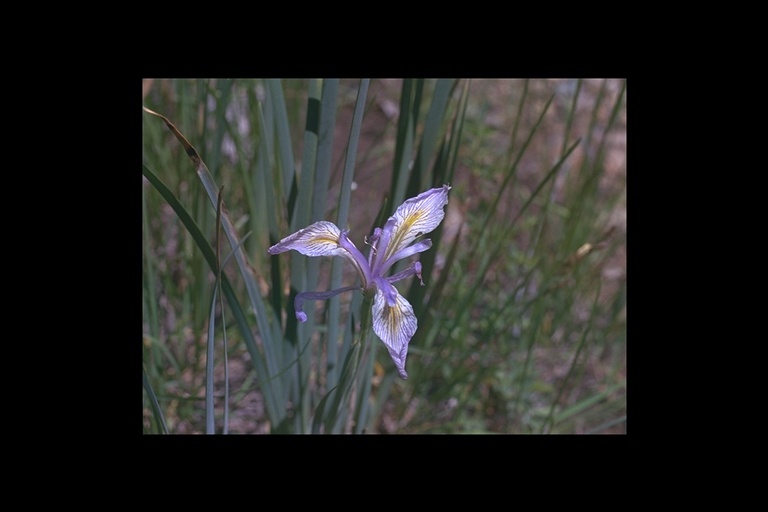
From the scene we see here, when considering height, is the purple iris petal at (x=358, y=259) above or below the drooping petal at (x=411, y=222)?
below

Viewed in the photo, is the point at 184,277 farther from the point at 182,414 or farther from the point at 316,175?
the point at 316,175

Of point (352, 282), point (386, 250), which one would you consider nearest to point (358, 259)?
point (386, 250)

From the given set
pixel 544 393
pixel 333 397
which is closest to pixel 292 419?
pixel 333 397

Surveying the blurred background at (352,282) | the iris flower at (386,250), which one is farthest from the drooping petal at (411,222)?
the blurred background at (352,282)

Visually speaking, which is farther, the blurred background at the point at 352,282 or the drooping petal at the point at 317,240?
the blurred background at the point at 352,282

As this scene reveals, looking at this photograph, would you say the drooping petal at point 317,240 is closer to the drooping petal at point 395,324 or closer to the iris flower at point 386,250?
the iris flower at point 386,250

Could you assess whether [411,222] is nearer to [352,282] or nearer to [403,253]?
[403,253]
